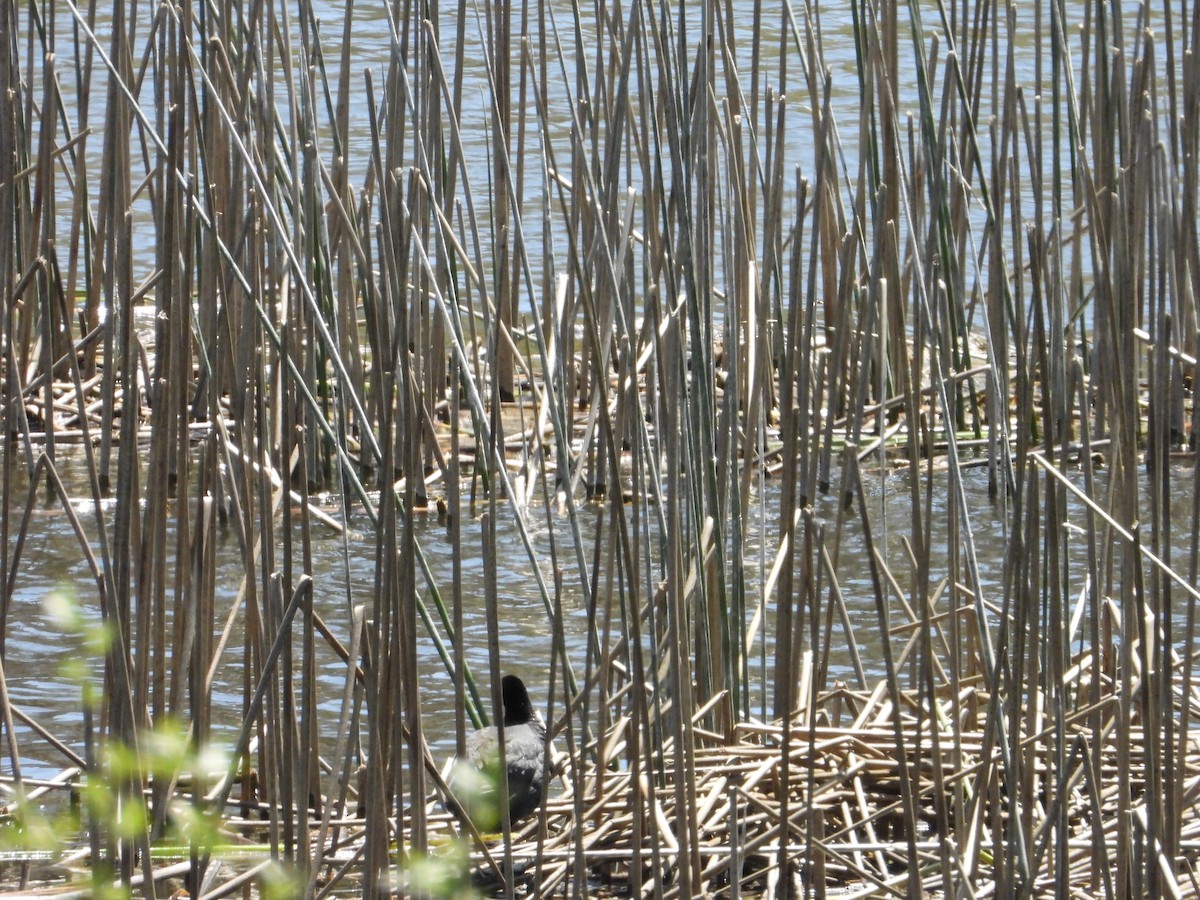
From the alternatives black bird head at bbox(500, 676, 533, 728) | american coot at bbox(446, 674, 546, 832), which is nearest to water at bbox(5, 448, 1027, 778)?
black bird head at bbox(500, 676, 533, 728)

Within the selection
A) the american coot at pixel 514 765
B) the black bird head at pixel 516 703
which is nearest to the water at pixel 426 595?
the black bird head at pixel 516 703

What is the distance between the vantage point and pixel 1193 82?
212 centimetres

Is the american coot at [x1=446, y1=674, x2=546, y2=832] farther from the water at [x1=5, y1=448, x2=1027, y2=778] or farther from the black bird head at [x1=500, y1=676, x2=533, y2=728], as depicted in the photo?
the water at [x1=5, y1=448, x2=1027, y2=778]

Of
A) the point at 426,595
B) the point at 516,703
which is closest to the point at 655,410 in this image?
the point at 516,703

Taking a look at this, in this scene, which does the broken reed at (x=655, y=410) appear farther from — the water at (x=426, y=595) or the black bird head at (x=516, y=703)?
the water at (x=426, y=595)

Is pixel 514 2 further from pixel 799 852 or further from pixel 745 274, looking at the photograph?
pixel 799 852

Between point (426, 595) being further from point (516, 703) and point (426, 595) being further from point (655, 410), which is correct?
point (655, 410)

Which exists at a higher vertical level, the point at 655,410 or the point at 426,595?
the point at 655,410

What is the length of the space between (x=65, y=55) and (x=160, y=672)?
773 cm

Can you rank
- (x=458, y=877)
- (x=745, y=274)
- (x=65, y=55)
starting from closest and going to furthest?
1. (x=458, y=877)
2. (x=745, y=274)
3. (x=65, y=55)

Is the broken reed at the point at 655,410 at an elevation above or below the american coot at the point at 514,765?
above

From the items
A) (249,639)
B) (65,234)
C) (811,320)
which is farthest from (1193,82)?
(65,234)

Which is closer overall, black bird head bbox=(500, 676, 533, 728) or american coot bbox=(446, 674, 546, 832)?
american coot bbox=(446, 674, 546, 832)

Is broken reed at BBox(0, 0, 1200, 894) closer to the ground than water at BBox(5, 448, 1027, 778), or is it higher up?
higher up
